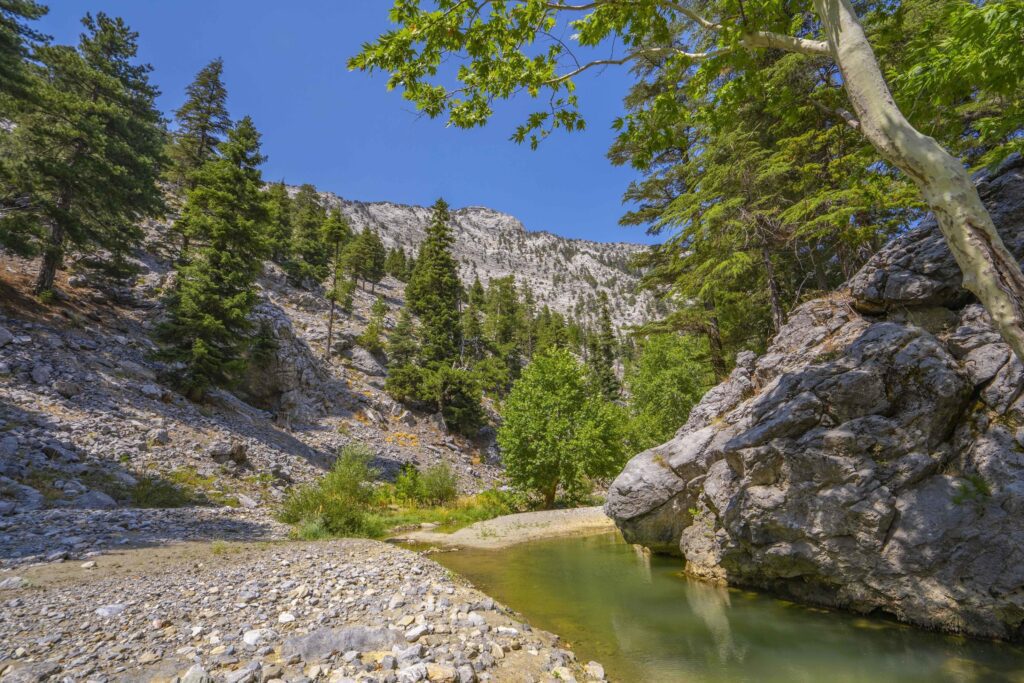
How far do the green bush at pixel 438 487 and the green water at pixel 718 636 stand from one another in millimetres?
13860

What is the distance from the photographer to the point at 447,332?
140 feet

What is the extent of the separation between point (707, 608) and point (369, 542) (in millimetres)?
9627

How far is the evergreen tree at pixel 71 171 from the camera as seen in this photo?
19.5 metres

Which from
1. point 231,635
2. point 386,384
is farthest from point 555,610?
point 386,384

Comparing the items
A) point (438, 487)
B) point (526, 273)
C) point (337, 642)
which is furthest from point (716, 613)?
point (526, 273)

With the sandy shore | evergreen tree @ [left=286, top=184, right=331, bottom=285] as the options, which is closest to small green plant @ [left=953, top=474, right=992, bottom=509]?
the sandy shore

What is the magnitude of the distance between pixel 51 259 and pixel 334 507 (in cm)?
1893

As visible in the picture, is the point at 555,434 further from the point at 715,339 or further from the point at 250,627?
the point at 250,627

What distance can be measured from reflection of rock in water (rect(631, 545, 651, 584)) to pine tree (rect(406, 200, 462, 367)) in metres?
27.8

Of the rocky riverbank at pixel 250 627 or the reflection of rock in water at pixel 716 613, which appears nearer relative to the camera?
the rocky riverbank at pixel 250 627

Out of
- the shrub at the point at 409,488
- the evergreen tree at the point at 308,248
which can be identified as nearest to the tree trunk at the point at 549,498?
the shrub at the point at 409,488

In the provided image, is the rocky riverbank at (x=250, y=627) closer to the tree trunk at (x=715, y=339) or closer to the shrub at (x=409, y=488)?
the tree trunk at (x=715, y=339)

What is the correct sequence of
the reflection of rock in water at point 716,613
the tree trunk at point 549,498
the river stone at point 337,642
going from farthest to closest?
1. the tree trunk at point 549,498
2. the reflection of rock in water at point 716,613
3. the river stone at point 337,642

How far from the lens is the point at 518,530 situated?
20.1 metres
